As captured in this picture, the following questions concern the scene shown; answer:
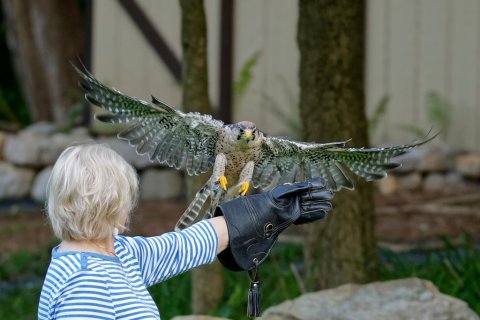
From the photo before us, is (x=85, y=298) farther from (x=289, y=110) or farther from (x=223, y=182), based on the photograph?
(x=289, y=110)

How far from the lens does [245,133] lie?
3.00 m

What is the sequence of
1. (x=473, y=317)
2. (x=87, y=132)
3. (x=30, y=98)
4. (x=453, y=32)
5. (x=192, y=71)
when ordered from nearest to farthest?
(x=473, y=317)
(x=192, y=71)
(x=453, y=32)
(x=87, y=132)
(x=30, y=98)

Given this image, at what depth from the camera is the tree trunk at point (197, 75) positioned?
16.4 feet

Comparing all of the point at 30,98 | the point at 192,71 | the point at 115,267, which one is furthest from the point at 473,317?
the point at 30,98

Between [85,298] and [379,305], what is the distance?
2.25 metres

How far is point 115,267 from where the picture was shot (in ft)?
8.02

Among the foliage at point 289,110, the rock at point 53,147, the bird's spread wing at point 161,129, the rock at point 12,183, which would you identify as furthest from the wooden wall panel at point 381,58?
the bird's spread wing at point 161,129

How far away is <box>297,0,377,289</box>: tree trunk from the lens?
17.0ft

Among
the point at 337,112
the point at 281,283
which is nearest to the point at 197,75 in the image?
the point at 337,112

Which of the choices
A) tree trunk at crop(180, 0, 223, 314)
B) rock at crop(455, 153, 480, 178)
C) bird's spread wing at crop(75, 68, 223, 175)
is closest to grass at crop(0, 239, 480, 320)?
tree trunk at crop(180, 0, 223, 314)

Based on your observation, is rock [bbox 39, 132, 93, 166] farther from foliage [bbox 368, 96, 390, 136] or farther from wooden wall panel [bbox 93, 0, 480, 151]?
foliage [bbox 368, 96, 390, 136]

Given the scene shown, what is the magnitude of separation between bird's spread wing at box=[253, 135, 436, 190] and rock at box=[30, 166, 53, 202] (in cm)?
734

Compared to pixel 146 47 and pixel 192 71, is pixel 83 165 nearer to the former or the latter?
pixel 192 71

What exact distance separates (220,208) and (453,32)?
705 cm
